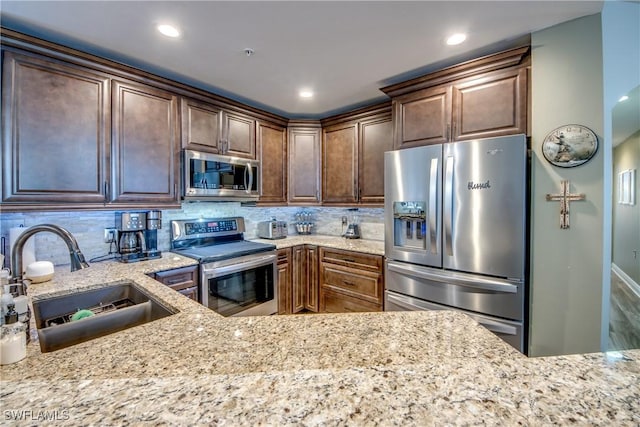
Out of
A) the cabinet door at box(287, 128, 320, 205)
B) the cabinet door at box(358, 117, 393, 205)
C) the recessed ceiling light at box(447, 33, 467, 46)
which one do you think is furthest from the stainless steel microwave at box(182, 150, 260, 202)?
the recessed ceiling light at box(447, 33, 467, 46)

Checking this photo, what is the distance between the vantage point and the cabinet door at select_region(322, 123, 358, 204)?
316cm

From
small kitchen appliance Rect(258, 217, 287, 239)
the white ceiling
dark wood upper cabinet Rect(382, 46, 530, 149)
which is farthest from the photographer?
small kitchen appliance Rect(258, 217, 287, 239)

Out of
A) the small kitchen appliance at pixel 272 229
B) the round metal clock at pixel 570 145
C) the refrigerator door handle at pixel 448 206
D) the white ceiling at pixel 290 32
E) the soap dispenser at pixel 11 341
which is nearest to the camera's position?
the soap dispenser at pixel 11 341

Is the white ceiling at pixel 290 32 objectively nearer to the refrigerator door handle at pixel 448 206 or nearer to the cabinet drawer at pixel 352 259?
the refrigerator door handle at pixel 448 206

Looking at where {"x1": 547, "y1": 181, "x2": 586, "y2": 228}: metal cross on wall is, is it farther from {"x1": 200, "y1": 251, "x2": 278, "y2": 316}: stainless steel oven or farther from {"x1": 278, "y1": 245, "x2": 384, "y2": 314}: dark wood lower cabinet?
{"x1": 200, "y1": 251, "x2": 278, "y2": 316}: stainless steel oven

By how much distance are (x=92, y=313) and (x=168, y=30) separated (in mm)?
1721

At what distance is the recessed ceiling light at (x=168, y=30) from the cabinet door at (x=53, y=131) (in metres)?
0.62

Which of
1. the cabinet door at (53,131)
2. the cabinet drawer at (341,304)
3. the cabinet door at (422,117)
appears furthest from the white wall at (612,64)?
the cabinet door at (53,131)

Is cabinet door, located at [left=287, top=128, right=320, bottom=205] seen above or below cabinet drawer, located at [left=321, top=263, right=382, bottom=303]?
above

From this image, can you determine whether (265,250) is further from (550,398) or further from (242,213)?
(550,398)

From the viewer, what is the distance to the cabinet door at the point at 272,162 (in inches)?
124

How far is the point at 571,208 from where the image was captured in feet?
5.75

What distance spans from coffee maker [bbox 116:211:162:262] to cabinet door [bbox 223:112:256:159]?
95cm

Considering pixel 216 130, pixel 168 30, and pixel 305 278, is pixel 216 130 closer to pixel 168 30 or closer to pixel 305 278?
pixel 168 30
